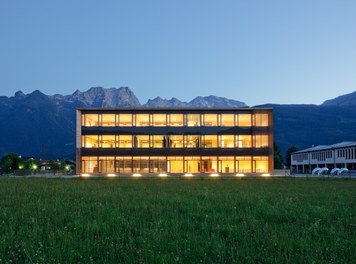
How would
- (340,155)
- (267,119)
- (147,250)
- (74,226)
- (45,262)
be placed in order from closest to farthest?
(45,262), (147,250), (74,226), (267,119), (340,155)

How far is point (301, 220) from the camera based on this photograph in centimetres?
1065

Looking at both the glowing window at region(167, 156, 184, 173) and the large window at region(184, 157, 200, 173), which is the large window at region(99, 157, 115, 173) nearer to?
the glowing window at region(167, 156, 184, 173)

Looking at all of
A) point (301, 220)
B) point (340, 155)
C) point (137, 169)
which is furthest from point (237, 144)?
point (301, 220)

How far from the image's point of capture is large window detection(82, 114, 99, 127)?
3408 inches

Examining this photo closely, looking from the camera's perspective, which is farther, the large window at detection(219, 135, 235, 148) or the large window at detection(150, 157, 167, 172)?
the large window at detection(219, 135, 235, 148)

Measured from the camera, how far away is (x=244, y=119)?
8725 cm

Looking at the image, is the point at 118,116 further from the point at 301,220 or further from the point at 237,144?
the point at 301,220

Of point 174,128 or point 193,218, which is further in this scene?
point 174,128

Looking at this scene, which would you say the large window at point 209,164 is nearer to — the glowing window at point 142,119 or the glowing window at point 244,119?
the glowing window at point 244,119

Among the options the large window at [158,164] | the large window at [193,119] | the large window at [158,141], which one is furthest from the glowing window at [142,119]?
the large window at [193,119]

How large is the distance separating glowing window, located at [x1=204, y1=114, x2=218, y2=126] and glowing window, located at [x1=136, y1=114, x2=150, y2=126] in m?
12.6

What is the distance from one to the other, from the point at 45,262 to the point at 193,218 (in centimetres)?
551

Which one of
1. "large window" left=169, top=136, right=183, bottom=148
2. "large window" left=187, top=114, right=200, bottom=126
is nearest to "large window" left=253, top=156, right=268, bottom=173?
"large window" left=187, top=114, right=200, bottom=126

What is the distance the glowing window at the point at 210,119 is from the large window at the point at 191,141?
3938 millimetres
